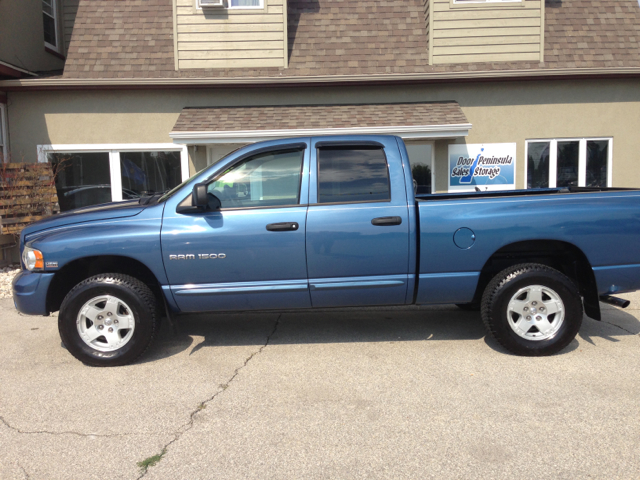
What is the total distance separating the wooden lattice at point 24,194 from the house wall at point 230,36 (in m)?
3.35

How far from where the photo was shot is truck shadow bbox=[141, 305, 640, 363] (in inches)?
201

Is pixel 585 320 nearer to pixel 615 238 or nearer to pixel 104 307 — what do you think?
pixel 615 238

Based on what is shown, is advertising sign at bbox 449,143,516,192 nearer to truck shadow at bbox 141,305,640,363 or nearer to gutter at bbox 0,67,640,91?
gutter at bbox 0,67,640,91

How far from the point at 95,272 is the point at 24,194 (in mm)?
5504

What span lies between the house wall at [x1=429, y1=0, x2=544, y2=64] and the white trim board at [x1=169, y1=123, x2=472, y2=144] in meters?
1.98

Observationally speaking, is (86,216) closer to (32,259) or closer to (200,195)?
(32,259)

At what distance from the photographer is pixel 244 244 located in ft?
14.6

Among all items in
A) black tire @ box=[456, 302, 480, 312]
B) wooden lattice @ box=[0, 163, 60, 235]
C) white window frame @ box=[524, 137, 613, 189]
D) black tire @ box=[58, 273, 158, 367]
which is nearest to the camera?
black tire @ box=[58, 273, 158, 367]

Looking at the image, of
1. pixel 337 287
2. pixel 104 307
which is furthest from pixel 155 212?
pixel 337 287

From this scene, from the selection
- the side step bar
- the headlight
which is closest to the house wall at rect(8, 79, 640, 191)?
the side step bar

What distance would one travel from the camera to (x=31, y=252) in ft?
14.7

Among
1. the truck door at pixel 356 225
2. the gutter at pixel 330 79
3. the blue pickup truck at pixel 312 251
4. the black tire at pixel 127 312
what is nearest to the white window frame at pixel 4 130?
the gutter at pixel 330 79

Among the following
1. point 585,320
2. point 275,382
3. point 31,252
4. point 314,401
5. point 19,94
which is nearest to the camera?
point 314,401

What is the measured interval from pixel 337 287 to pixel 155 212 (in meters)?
1.77
